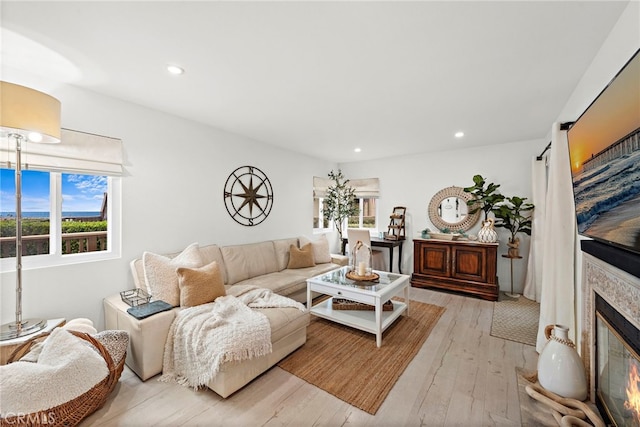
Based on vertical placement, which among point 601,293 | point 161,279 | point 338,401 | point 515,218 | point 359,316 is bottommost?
point 338,401

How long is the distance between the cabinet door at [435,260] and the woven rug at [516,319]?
804 millimetres

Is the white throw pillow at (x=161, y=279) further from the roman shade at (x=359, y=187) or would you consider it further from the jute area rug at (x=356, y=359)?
the roman shade at (x=359, y=187)

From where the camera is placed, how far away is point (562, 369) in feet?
5.43

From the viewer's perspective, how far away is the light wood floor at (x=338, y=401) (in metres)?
1.61

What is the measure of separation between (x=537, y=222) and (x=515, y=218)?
0.26m

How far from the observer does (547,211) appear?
2.28 metres

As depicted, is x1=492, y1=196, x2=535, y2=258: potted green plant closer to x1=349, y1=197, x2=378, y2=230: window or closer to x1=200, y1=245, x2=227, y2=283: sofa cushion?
x1=349, y1=197, x2=378, y2=230: window

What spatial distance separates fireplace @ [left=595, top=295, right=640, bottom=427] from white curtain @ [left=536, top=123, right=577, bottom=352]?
0.51 metres

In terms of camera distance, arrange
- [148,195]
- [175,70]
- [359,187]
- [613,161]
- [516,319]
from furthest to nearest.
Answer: [359,187]
[516,319]
[148,195]
[175,70]
[613,161]

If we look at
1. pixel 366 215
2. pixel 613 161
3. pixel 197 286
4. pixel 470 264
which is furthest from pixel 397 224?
pixel 613 161

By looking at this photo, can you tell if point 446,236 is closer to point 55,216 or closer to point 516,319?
point 516,319

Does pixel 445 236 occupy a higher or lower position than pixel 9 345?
higher

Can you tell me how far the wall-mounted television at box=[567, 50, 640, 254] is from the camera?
953 mm

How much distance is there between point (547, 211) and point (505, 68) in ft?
4.24
